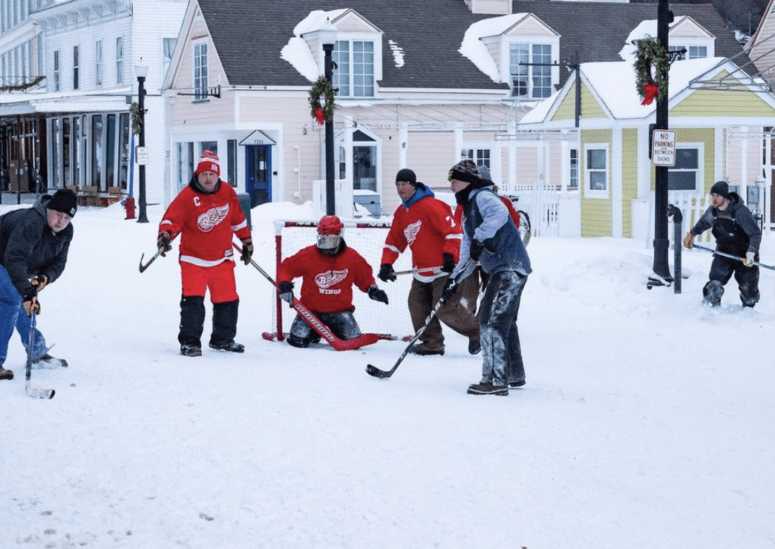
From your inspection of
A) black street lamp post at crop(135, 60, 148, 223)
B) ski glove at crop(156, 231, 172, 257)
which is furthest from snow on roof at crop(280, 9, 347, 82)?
ski glove at crop(156, 231, 172, 257)

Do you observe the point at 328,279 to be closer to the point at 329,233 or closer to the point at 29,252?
the point at 329,233

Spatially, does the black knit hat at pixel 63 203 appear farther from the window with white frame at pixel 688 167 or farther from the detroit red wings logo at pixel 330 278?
the window with white frame at pixel 688 167

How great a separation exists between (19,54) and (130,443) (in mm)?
49946

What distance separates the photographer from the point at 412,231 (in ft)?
40.8

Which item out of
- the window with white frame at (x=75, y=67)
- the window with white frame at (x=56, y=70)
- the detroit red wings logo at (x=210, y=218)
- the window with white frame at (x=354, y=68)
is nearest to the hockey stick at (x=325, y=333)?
the detroit red wings logo at (x=210, y=218)

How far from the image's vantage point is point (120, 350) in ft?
39.4

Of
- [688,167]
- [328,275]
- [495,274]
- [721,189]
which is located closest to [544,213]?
[688,167]

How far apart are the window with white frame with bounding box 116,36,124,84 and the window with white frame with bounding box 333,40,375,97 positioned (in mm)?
9260

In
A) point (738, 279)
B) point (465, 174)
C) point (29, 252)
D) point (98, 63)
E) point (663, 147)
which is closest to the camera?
point (29, 252)

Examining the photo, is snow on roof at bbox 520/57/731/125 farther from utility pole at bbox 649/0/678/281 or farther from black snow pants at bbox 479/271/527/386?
black snow pants at bbox 479/271/527/386

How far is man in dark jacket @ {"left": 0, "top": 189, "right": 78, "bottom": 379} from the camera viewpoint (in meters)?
9.80

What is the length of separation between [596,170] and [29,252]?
1736 centimetres

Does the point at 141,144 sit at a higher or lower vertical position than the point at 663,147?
higher

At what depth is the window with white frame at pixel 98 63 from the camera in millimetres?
45125
